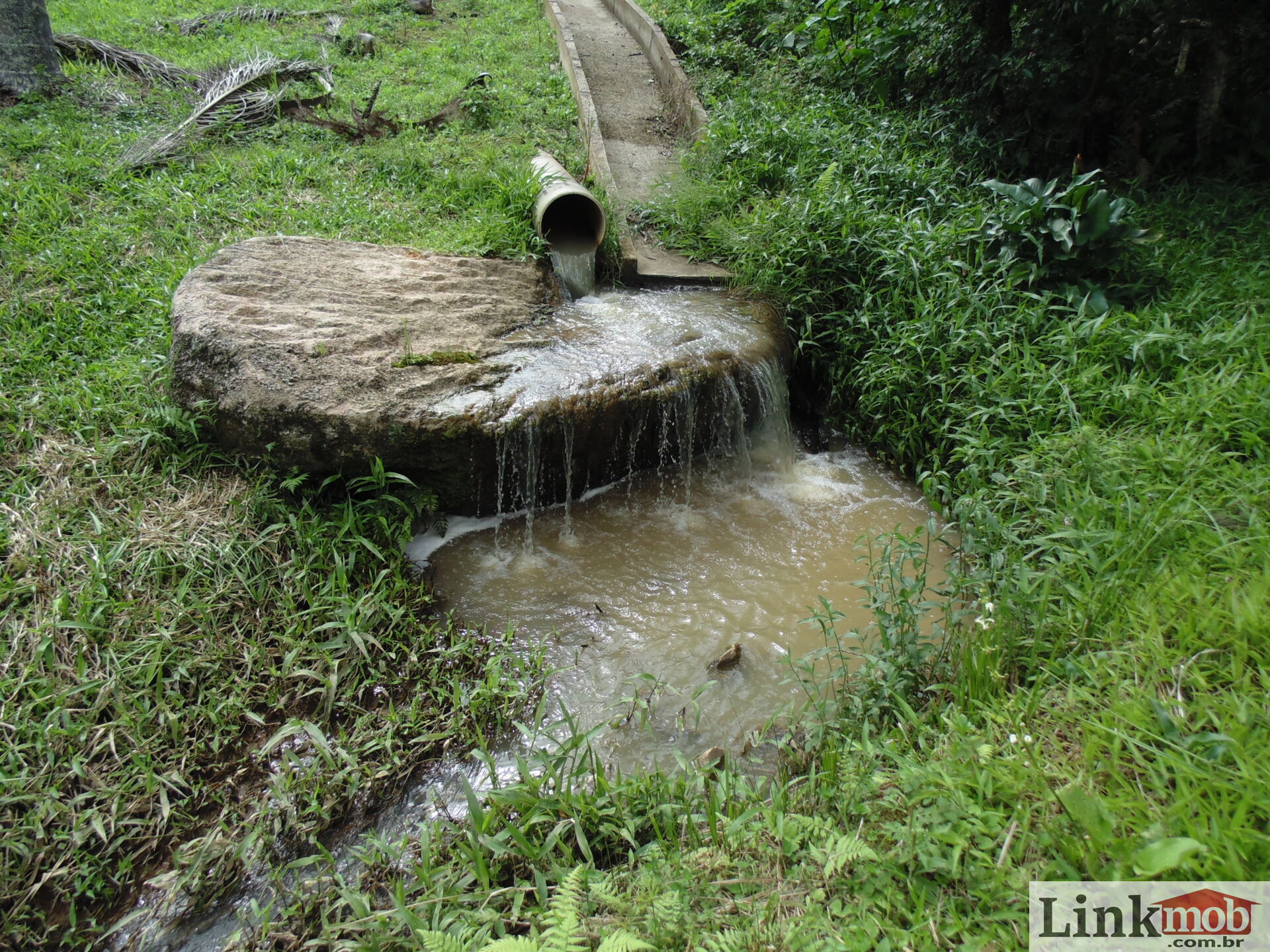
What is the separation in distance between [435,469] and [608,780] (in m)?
1.82

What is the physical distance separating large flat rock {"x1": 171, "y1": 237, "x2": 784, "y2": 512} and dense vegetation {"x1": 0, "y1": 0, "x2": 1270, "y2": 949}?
26 cm

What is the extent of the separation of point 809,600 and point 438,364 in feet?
7.43

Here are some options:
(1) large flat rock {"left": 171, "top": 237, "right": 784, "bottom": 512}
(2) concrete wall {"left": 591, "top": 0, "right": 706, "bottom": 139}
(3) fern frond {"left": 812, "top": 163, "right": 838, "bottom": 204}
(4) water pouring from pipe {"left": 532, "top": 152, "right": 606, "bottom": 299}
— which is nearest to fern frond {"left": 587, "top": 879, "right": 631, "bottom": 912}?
(1) large flat rock {"left": 171, "top": 237, "right": 784, "bottom": 512}

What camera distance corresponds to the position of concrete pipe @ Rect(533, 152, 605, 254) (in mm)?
5188

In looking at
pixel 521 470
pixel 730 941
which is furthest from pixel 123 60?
pixel 730 941

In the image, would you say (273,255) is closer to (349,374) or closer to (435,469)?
(349,374)

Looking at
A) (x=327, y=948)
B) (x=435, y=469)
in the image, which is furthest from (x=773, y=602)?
(x=327, y=948)

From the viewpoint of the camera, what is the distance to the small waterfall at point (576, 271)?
5039mm

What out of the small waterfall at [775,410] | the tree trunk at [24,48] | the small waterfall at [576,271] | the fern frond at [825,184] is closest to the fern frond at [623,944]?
the small waterfall at [775,410]

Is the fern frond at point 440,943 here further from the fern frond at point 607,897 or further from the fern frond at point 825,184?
the fern frond at point 825,184

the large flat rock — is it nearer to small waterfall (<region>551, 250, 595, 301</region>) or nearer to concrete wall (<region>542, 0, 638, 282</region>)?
small waterfall (<region>551, 250, 595, 301</region>)

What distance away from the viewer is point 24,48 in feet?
20.8

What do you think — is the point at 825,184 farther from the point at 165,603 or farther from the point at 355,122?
the point at 165,603

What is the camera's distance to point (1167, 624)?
2.18 meters
